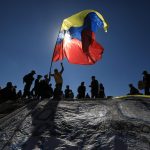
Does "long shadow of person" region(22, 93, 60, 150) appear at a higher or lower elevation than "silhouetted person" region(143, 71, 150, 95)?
lower

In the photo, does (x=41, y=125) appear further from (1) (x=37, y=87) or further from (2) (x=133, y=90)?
(2) (x=133, y=90)

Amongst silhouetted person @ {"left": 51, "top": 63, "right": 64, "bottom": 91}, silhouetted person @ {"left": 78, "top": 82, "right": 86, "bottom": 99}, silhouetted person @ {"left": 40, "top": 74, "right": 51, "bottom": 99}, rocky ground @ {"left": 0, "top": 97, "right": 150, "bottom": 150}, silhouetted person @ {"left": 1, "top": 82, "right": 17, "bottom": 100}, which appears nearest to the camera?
rocky ground @ {"left": 0, "top": 97, "right": 150, "bottom": 150}

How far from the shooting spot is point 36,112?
7.13 meters

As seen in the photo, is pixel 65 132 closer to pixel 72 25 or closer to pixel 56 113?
pixel 56 113

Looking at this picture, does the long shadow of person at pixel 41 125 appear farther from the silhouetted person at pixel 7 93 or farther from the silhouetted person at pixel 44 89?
the silhouetted person at pixel 7 93

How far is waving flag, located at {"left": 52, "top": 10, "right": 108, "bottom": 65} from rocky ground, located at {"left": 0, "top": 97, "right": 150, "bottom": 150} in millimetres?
5238

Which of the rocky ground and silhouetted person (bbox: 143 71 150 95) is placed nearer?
the rocky ground

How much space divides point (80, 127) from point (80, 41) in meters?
8.21

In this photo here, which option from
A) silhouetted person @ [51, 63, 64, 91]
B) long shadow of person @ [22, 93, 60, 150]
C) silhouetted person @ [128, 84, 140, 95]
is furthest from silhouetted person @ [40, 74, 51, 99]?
long shadow of person @ [22, 93, 60, 150]

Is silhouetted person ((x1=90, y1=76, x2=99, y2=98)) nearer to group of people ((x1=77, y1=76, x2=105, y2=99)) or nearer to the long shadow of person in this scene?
group of people ((x1=77, y1=76, x2=105, y2=99))

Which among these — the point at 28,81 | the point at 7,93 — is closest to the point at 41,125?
the point at 28,81

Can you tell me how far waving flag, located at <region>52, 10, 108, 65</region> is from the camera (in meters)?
12.8

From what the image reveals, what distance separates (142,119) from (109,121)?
787 millimetres

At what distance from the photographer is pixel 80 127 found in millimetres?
5930
